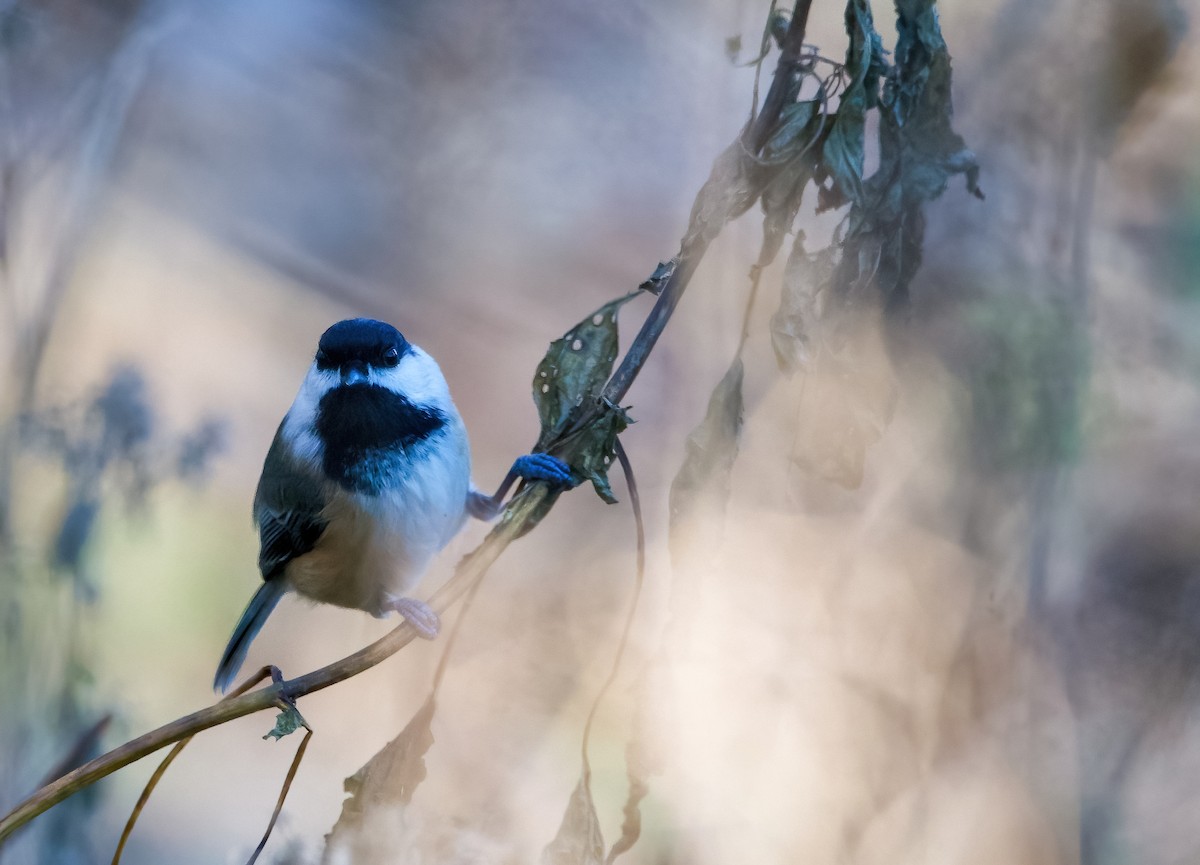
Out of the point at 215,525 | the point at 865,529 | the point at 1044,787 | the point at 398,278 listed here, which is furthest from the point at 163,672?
the point at 1044,787

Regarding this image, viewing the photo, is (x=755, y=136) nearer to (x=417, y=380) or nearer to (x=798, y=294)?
(x=798, y=294)

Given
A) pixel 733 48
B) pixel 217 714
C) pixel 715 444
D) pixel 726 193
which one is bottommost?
pixel 217 714

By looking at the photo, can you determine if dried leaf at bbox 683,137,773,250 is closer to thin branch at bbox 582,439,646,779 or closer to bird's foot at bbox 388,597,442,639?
thin branch at bbox 582,439,646,779

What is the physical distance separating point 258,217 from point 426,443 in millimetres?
293

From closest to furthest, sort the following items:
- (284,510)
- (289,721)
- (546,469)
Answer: (289,721)
(546,469)
(284,510)

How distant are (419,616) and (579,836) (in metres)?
0.20

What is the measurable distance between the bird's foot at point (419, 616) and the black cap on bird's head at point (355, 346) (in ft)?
0.61

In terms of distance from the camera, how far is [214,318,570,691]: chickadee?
2.35 ft

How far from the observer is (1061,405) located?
808mm

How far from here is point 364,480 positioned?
721mm

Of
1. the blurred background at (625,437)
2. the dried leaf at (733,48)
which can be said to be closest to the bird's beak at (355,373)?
the blurred background at (625,437)

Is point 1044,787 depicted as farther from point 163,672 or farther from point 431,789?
point 163,672

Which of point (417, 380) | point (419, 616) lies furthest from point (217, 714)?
point (417, 380)

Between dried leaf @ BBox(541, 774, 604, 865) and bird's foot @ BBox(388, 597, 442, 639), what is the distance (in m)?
0.16
